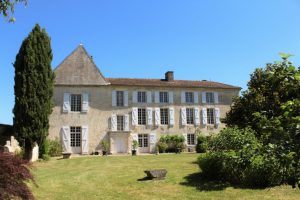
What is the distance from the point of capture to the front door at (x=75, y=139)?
1089 inches

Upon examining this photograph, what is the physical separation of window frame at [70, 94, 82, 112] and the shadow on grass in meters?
16.5

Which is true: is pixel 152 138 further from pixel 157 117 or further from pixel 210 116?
pixel 210 116

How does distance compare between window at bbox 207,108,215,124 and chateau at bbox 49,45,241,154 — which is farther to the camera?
window at bbox 207,108,215,124

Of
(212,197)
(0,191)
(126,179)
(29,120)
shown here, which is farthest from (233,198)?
(29,120)

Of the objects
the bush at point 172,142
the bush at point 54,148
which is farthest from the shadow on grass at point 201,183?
the bush at point 172,142

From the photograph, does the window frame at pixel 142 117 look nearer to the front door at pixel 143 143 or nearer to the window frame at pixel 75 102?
the front door at pixel 143 143

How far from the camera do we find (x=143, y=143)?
2941 cm

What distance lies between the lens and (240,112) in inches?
717

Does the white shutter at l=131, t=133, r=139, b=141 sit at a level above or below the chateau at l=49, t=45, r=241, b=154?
below

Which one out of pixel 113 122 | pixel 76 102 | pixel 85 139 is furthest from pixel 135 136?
pixel 76 102

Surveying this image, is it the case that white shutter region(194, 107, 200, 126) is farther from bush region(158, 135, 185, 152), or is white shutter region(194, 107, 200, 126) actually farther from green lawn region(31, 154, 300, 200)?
green lawn region(31, 154, 300, 200)

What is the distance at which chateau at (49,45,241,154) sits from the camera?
27.9 metres

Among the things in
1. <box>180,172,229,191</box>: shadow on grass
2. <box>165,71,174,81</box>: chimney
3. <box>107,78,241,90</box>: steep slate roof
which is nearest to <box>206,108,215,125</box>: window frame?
<box>107,78,241,90</box>: steep slate roof

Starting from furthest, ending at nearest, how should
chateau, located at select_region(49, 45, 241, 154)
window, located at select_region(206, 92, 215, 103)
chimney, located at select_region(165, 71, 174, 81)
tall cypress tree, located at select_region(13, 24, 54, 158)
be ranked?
chimney, located at select_region(165, 71, 174, 81) < window, located at select_region(206, 92, 215, 103) < chateau, located at select_region(49, 45, 241, 154) < tall cypress tree, located at select_region(13, 24, 54, 158)
